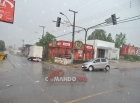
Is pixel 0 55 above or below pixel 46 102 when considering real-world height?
above

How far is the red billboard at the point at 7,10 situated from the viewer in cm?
1272

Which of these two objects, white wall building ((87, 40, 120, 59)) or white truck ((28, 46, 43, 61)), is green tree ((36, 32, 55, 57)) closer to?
white truck ((28, 46, 43, 61))

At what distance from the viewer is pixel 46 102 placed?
21.0ft

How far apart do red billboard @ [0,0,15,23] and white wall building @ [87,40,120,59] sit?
95.0 ft

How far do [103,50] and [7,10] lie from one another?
32.6 m

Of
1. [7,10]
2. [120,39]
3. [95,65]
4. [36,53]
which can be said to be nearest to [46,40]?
[36,53]

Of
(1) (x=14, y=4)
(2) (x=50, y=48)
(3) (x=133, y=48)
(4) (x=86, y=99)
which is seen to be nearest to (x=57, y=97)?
(4) (x=86, y=99)

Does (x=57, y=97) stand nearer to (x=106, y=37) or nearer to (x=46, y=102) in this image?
(x=46, y=102)

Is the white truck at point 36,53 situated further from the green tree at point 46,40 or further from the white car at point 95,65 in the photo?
the white car at point 95,65

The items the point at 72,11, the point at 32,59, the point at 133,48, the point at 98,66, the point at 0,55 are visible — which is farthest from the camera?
the point at 133,48

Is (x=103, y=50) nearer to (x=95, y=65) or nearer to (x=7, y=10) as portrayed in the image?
(x=95, y=65)

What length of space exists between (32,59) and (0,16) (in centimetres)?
2691

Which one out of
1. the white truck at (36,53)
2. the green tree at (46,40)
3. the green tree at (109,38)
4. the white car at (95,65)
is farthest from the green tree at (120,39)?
the white car at (95,65)

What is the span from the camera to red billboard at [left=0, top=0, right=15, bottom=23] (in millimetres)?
12719
